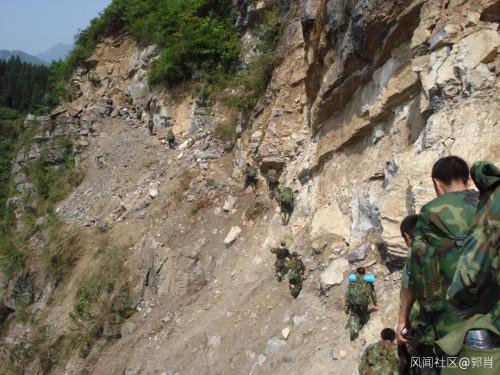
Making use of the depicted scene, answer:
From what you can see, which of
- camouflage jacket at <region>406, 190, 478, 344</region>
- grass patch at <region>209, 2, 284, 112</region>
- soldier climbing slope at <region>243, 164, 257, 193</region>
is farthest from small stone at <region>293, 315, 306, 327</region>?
grass patch at <region>209, 2, 284, 112</region>

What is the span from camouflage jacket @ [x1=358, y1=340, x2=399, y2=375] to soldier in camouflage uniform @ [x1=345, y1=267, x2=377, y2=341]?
91 centimetres

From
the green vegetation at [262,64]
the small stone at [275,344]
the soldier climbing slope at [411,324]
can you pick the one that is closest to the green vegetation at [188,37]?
the green vegetation at [262,64]

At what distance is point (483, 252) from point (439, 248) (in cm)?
38

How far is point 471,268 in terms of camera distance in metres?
1.70

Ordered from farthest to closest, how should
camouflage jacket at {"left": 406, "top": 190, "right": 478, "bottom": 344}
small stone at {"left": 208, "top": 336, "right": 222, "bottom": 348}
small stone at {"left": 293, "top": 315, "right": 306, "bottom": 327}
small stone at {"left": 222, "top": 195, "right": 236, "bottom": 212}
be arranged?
small stone at {"left": 222, "top": 195, "right": 236, "bottom": 212} → small stone at {"left": 208, "top": 336, "right": 222, "bottom": 348} → small stone at {"left": 293, "top": 315, "right": 306, "bottom": 327} → camouflage jacket at {"left": 406, "top": 190, "right": 478, "bottom": 344}

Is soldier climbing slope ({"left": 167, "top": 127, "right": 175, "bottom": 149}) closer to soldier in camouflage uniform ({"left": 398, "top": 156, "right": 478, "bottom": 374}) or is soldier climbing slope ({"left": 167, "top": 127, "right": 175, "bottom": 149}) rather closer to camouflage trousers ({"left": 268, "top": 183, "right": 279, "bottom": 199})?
camouflage trousers ({"left": 268, "top": 183, "right": 279, "bottom": 199})

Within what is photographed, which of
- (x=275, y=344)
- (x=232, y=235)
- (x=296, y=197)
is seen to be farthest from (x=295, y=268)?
(x=232, y=235)

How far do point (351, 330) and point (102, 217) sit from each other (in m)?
9.44

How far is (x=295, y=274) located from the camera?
19.6ft

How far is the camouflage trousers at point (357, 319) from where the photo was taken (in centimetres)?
446

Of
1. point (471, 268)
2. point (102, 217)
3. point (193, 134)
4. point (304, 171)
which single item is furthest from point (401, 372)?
point (102, 217)

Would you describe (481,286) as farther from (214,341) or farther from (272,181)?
(272,181)

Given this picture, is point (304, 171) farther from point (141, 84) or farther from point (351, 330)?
point (141, 84)

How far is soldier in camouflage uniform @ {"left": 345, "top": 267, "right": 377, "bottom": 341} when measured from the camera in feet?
14.5
